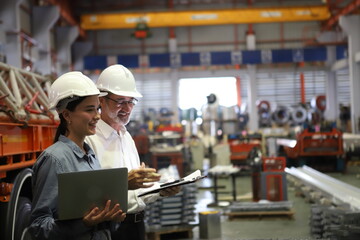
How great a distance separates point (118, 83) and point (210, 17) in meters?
18.7

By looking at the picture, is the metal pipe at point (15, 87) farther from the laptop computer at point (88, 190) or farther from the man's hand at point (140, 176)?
the laptop computer at point (88, 190)

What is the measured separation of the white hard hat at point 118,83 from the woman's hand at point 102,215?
121 cm

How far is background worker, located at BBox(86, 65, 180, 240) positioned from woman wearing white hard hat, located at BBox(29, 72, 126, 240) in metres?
0.60

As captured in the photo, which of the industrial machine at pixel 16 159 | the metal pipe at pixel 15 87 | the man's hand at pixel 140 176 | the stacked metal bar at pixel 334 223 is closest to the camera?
the man's hand at pixel 140 176

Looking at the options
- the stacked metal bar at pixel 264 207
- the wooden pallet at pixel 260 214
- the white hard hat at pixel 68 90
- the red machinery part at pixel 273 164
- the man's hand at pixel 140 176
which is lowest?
the wooden pallet at pixel 260 214

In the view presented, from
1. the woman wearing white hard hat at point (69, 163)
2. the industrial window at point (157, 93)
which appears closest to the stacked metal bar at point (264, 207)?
the woman wearing white hard hat at point (69, 163)

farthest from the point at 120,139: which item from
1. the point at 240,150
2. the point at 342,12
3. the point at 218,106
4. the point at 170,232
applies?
the point at 342,12

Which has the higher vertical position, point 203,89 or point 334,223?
point 203,89

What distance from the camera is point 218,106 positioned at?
16.7 m

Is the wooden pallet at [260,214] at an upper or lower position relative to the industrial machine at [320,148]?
lower

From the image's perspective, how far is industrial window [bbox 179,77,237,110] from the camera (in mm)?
26531

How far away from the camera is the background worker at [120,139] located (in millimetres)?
3209

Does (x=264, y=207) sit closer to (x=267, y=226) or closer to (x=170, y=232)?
(x=267, y=226)

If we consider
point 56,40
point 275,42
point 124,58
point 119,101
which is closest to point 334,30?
point 275,42
